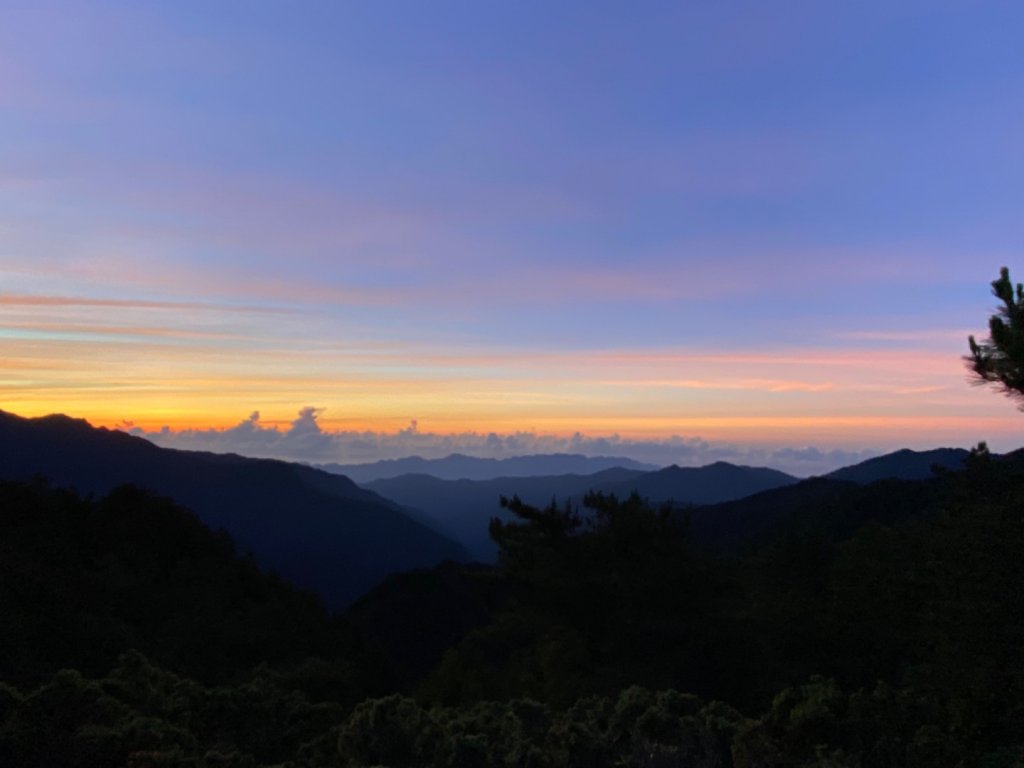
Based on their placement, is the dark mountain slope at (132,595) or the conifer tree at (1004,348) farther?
the dark mountain slope at (132,595)

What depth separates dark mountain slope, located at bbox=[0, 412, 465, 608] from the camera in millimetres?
121812

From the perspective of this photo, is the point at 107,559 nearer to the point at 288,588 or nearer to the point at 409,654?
the point at 288,588

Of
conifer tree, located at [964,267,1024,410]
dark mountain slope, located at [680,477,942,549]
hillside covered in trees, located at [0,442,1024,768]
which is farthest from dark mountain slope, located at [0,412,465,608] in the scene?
conifer tree, located at [964,267,1024,410]

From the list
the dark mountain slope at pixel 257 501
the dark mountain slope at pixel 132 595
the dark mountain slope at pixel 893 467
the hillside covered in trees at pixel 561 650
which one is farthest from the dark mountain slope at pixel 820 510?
the dark mountain slope at pixel 893 467

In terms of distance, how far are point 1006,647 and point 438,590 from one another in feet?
157

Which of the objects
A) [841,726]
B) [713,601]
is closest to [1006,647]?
[841,726]

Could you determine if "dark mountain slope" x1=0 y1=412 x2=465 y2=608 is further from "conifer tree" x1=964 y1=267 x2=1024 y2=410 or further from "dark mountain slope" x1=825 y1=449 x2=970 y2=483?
"conifer tree" x1=964 y1=267 x2=1024 y2=410

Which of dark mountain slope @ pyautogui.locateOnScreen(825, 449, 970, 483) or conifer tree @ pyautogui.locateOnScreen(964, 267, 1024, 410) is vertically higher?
conifer tree @ pyautogui.locateOnScreen(964, 267, 1024, 410)

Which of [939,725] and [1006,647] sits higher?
[1006,647]

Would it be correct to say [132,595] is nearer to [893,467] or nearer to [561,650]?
[561,650]

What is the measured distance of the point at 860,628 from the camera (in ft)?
58.8

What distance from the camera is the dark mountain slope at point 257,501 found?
12181 cm

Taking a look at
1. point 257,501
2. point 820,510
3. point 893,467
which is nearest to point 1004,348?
point 820,510

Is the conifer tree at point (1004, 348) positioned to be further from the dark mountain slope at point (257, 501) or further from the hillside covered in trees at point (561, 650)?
the dark mountain slope at point (257, 501)
